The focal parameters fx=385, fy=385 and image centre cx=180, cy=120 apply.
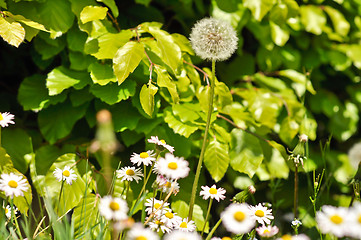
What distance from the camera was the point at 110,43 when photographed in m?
1.11

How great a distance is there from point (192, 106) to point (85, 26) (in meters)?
0.41

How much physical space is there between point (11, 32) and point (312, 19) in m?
1.07

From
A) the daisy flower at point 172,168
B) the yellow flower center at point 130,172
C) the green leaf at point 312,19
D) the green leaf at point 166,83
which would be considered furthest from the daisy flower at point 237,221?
the green leaf at point 312,19

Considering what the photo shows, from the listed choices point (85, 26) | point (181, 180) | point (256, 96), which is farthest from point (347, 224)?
point (85, 26)

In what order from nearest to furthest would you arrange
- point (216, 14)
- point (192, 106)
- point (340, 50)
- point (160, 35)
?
point (160, 35) → point (192, 106) → point (216, 14) → point (340, 50)

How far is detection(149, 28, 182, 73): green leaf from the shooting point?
106 centimetres

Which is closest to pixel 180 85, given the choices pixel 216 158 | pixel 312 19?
pixel 216 158

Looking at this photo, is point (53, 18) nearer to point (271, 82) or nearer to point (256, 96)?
point (256, 96)

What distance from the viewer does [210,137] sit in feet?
3.88

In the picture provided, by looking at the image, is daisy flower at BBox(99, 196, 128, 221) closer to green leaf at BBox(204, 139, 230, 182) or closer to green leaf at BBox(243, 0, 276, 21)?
green leaf at BBox(204, 139, 230, 182)

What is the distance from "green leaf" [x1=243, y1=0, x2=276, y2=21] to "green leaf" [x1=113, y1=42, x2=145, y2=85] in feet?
1.50

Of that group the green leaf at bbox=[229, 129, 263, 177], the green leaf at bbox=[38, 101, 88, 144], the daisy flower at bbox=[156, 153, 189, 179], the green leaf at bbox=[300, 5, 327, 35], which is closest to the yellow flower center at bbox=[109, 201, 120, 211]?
the daisy flower at bbox=[156, 153, 189, 179]

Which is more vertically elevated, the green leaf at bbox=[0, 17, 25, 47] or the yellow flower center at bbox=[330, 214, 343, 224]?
the green leaf at bbox=[0, 17, 25, 47]

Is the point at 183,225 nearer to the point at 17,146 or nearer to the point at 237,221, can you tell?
the point at 237,221
